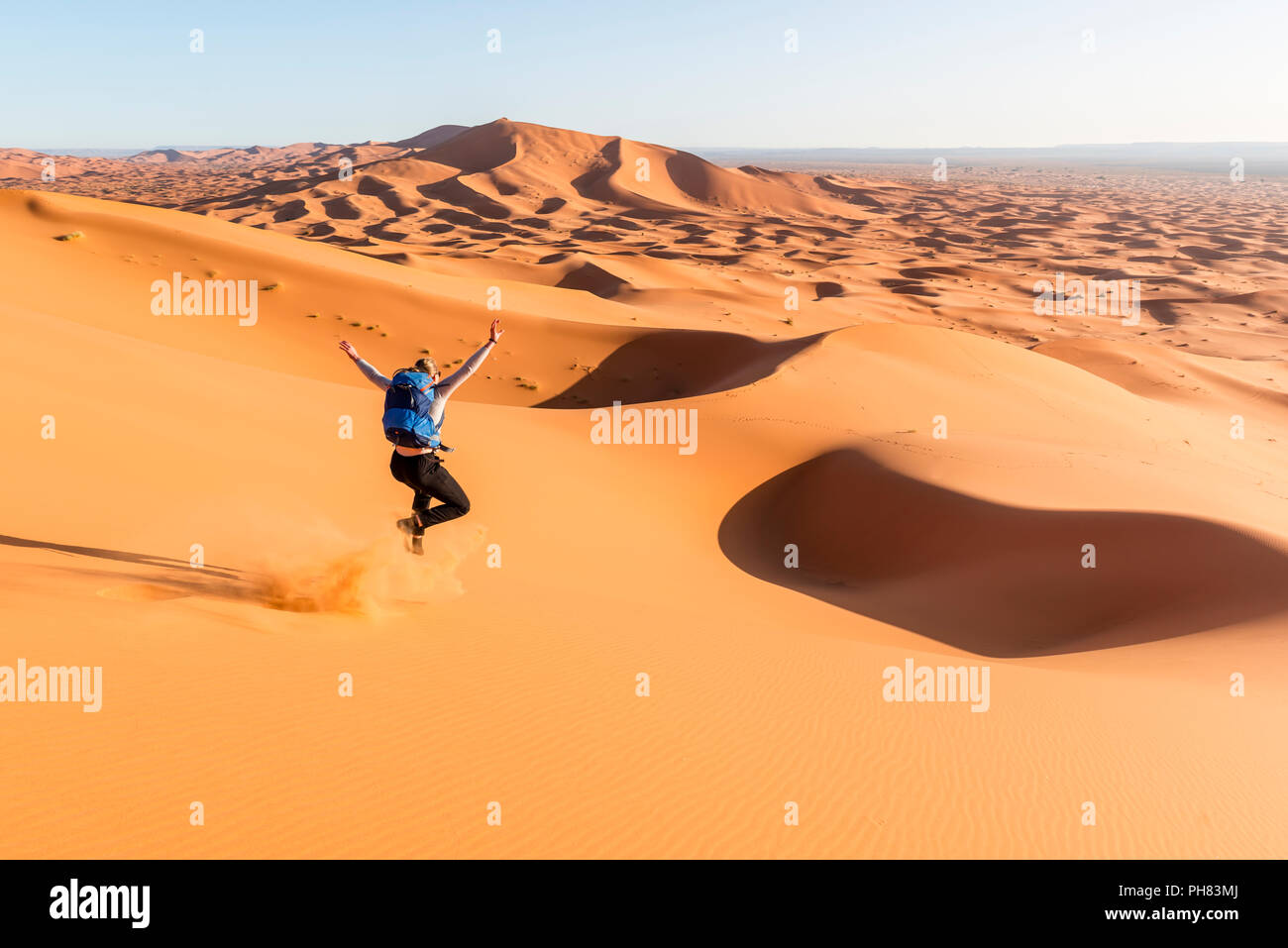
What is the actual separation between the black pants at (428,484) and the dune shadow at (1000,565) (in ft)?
15.6

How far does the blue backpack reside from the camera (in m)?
6.18

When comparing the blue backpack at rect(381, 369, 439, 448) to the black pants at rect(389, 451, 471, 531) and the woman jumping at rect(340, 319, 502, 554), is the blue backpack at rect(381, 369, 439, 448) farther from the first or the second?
the black pants at rect(389, 451, 471, 531)

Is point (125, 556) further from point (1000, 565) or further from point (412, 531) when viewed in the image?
point (1000, 565)

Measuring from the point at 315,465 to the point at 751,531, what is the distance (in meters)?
6.06

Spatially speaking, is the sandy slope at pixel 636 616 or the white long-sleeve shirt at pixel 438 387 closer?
the sandy slope at pixel 636 616

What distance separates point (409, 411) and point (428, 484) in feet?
2.06

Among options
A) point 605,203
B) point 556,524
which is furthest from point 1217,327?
point 605,203

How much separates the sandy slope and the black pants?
44cm

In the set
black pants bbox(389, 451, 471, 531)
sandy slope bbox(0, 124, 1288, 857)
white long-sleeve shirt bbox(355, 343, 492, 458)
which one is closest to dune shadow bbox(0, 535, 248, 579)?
sandy slope bbox(0, 124, 1288, 857)

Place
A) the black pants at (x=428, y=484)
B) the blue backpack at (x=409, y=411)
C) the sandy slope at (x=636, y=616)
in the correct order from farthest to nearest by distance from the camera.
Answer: the black pants at (x=428, y=484)
the blue backpack at (x=409, y=411)
the sandy slope at (x=636, y=616)

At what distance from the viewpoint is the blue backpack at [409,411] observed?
243 inches

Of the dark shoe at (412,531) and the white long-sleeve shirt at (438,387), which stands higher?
the white long-sleeve shirt at (438,387)

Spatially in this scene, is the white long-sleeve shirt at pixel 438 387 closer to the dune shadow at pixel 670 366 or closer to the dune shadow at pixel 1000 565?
the dune shadow at pixel 1000 565

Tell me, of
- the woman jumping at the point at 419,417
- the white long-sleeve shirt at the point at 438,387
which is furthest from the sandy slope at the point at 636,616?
the white long-sleeve shirt at the point at 438,387
